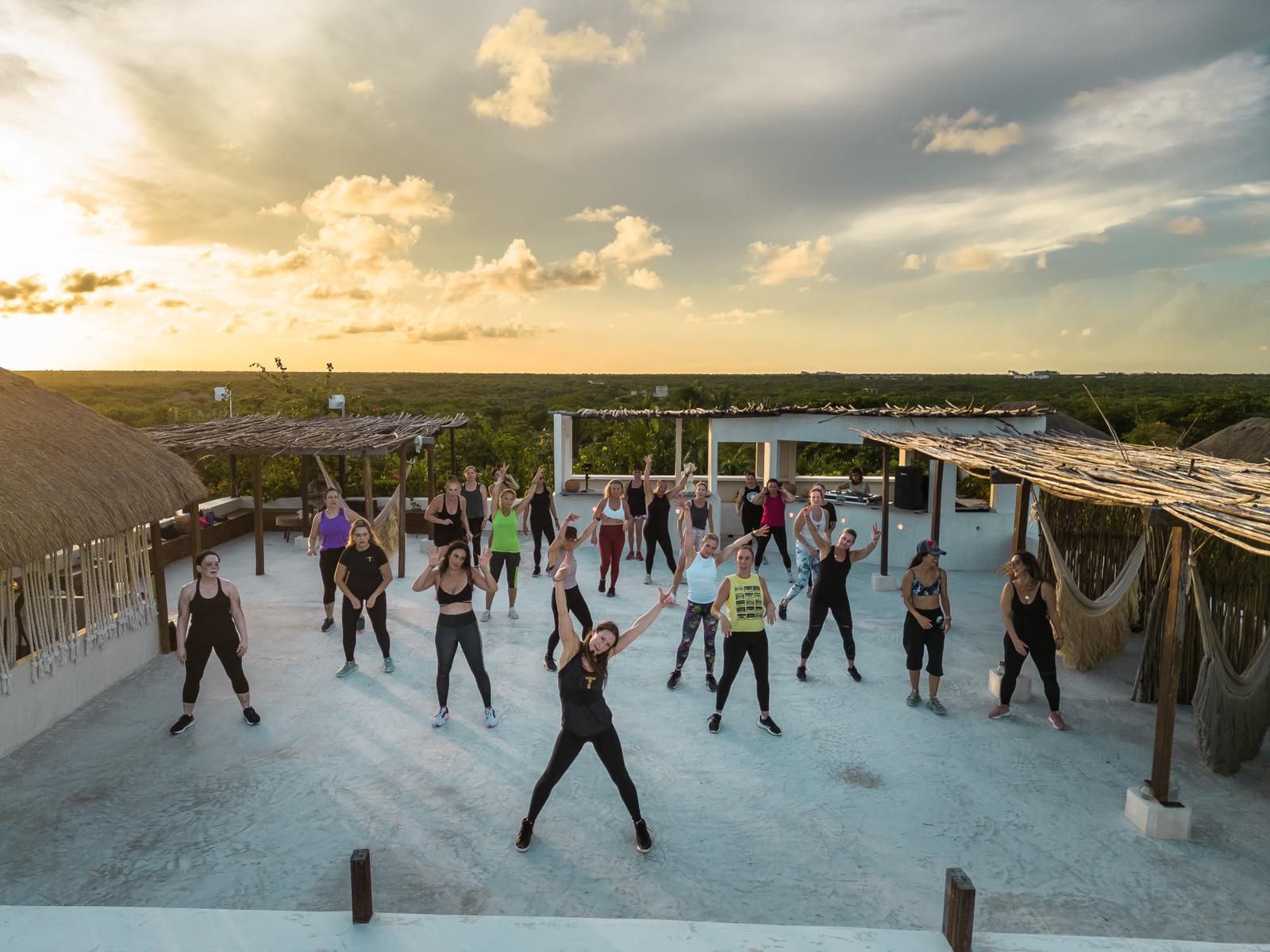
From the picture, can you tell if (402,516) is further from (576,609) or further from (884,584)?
(884,584)

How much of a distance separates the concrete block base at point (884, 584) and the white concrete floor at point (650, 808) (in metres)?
3.31

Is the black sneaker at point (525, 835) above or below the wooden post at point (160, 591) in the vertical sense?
below

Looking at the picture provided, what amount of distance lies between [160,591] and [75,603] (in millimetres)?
1187

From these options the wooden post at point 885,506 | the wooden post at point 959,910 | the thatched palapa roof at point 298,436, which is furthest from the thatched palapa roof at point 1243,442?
the thatched palapa roof at point 298,436

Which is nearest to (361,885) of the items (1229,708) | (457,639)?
(457,639)

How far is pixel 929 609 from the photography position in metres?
6.59

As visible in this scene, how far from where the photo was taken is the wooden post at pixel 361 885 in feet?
12.2

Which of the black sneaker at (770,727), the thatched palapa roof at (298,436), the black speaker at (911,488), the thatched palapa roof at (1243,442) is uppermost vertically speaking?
the thatched palapa roof at (298,436)

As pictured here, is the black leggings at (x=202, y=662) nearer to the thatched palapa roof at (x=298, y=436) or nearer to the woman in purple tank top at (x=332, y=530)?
the woman in purple tank top at (x=332, y=530)

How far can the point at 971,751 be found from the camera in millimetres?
6020

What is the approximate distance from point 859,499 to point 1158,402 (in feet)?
163

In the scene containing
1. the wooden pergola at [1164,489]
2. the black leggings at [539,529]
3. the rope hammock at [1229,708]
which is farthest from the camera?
the black leggings at [539,529]

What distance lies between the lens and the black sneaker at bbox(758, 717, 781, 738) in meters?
6.21

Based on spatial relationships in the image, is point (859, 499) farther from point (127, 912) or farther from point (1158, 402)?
point (1158, 402)
